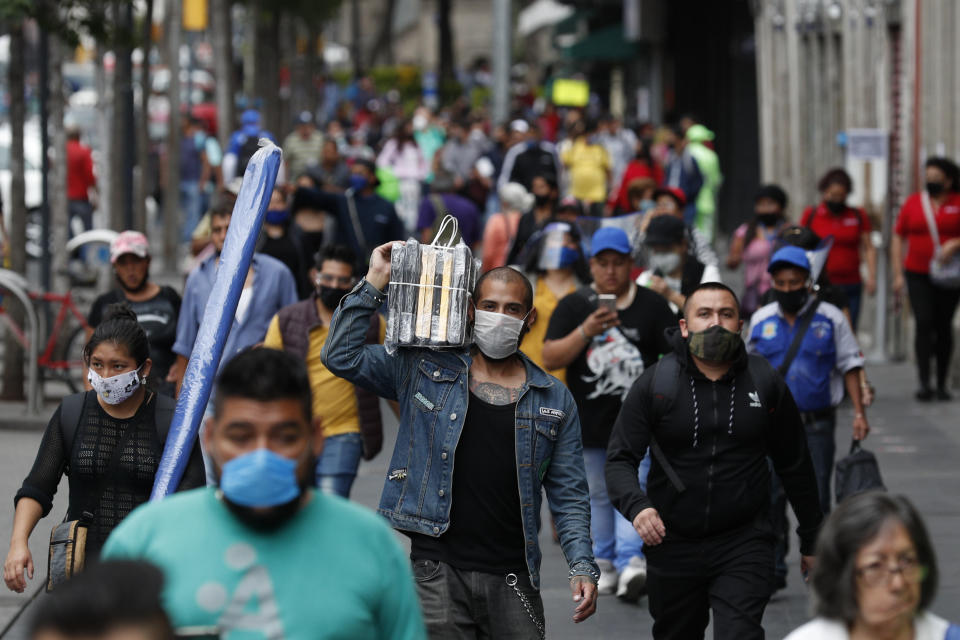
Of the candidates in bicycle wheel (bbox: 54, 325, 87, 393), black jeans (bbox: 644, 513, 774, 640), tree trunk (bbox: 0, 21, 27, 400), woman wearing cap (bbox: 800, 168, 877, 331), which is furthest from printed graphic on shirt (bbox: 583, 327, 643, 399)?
tree trunk (bbox: 0, 21, 27, 400)

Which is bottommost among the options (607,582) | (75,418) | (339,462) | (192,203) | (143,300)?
(607,582)

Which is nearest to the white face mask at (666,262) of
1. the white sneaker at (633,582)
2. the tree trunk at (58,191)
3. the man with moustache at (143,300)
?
the white sneaker at (633,582)

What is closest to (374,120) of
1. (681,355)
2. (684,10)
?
(684,10)

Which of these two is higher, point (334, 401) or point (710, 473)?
point (334, 401)

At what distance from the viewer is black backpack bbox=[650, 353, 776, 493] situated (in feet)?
19.2

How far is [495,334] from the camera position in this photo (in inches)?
206

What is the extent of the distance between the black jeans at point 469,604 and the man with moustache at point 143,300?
3.48 metres

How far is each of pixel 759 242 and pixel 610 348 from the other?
12.6ft

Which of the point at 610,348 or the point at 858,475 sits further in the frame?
the point at 610,348

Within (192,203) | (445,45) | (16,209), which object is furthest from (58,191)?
(445,45)

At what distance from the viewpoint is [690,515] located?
5.79 metres

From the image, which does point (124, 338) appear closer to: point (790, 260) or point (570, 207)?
point (790, 260)

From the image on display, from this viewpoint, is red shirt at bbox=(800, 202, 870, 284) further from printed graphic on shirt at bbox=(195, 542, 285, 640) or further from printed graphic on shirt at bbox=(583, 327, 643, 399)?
printed graphic on shirt at bbox=(195, 542, 285, 640)

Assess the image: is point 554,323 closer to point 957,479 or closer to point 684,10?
point 957,479
